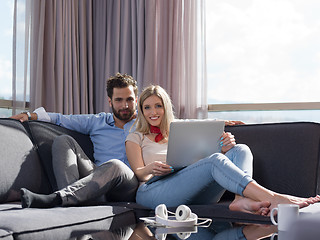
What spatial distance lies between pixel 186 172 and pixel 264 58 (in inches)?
77.3

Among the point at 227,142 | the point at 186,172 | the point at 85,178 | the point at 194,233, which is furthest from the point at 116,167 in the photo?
the point at 194,233

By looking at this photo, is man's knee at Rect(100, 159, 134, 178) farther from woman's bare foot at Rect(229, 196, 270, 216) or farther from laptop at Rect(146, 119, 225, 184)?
woman's bare foot at Rect(229, 196, 270, 216)

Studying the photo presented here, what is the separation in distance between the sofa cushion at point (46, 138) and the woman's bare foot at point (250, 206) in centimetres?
102

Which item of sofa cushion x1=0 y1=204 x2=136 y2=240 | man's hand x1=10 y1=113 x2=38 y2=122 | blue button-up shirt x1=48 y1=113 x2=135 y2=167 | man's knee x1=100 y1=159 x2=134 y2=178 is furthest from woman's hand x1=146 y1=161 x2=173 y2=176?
man's hand x1=10 y1=113 x2=38 y2=122

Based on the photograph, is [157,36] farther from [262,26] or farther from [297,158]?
[297,158]

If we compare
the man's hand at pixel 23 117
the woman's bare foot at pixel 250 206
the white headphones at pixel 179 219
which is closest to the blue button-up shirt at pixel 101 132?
the man's hand at pixel 23 117

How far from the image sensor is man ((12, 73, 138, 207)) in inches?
90.0

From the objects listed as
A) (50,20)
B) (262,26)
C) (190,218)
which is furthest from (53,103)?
(190,218)

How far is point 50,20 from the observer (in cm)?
397

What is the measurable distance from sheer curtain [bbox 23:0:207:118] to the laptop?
1.61m

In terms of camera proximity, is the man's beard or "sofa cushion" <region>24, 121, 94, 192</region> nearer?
"sofa cushion" <region>24, 121, 94, 192</region>

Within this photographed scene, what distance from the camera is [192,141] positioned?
93.7 inches

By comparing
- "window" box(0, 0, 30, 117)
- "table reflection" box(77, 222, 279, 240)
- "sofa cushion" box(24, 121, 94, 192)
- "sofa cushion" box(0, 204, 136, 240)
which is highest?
"window" box(0, 0, 30, 117)

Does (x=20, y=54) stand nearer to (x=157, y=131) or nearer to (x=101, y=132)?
(x=101, y=132)
